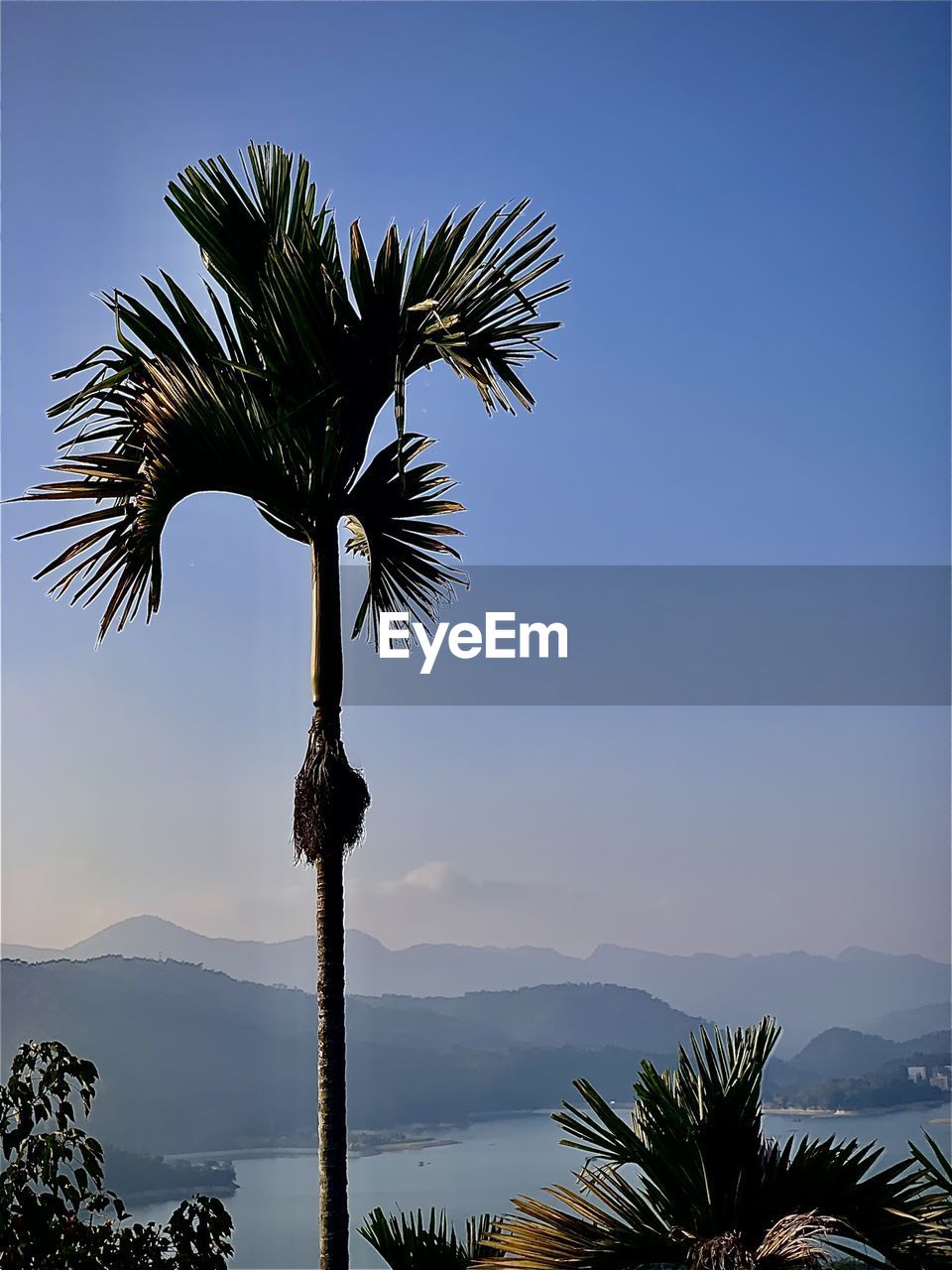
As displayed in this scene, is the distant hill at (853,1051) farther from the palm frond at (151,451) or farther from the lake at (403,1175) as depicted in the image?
the palm frond at (151,451)

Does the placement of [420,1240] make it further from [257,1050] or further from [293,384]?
[257,1050]

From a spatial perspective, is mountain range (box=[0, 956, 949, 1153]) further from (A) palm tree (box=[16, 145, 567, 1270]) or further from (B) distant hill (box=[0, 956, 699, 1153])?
(A) palm tree (box=[16, 145, 567, 1270])

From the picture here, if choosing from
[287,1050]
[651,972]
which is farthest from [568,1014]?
[287,1050]

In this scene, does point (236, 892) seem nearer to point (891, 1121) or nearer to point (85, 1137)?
point (85, 1137)

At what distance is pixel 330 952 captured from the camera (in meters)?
5.05

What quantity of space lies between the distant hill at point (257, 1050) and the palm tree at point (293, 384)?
3861 millimetres

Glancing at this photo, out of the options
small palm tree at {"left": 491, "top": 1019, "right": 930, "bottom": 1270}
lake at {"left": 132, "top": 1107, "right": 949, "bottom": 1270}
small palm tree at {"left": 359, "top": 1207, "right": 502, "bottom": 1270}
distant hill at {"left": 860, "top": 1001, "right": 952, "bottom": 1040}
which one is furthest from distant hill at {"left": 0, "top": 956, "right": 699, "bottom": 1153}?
small palm tree at {"left": 491, "top": 1019, "right": 930, "bottom": 1270}

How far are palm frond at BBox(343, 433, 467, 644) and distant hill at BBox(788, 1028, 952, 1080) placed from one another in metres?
4.86

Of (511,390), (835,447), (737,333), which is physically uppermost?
(737,333)

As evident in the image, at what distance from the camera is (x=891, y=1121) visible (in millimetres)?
7859

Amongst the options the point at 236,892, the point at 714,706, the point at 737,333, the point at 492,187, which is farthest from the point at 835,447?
the point at 236,892

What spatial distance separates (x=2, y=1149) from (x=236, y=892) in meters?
2.96

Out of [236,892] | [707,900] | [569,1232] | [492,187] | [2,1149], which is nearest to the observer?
[569,1232]

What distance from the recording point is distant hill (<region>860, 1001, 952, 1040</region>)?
31.1 ft
